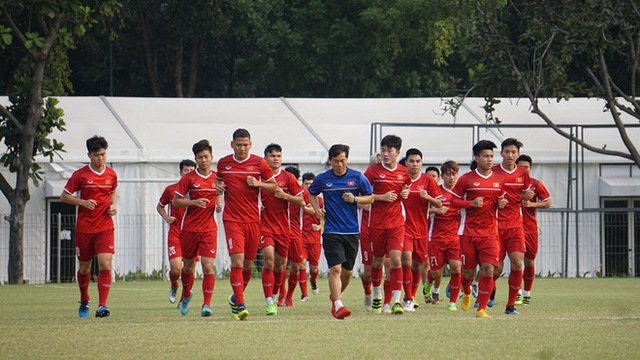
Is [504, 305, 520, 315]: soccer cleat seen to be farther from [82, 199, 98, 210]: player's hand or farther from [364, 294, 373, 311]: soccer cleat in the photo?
[82, 199, 98, 210]: player's hand

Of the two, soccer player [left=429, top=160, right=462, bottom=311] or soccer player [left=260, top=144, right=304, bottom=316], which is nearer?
soccer player [left=260, top=144, right=304, bottom=316]

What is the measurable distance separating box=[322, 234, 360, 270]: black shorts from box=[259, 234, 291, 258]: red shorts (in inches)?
49.0

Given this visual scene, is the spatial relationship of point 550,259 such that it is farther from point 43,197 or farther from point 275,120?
point 43,197

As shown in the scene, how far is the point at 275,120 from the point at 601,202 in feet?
29.4

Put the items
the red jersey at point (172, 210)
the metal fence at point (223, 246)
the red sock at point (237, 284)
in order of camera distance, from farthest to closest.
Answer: the metal fence at point (223, 246) < the red jersey at point (172, 210) < the red sock at point (237, 284)

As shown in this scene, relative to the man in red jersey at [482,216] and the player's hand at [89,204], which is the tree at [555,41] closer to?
the man in red jersey at [482,216]

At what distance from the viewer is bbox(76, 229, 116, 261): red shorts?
1642 centimetres

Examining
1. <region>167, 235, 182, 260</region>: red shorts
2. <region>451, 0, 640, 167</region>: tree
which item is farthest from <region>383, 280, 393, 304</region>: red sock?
<region>451, 0, 640, 167</region>: tree

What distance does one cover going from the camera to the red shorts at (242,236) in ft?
51.3

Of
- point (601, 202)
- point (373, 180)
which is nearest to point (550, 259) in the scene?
point (601, 202)

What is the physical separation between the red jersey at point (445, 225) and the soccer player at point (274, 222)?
2415 mm

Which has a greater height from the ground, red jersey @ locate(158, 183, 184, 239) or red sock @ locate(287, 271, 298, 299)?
red jersey @ locate(158, 183, 184, 239)

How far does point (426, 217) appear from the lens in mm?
19062

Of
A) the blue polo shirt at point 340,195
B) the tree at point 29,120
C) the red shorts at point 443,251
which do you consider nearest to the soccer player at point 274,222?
the blue polo shirt at point 340,195
